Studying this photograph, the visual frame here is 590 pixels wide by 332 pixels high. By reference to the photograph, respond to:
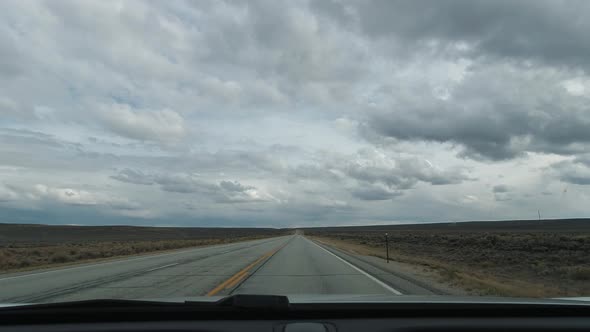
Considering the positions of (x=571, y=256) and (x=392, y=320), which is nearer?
(x=392, y=320)

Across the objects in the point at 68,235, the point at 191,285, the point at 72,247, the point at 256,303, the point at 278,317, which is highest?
the point at 256,303

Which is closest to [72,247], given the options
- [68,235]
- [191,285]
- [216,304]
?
[191,285]

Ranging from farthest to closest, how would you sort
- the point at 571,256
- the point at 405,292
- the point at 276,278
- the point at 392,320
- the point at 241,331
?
the point at 571,256
the point at 276,278
the point at 405,292
the point at 392,320
the point at 241,331

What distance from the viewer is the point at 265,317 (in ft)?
10.7

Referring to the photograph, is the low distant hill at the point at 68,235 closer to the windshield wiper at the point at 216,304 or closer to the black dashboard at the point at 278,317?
the windshield wiper at the point at 216,304

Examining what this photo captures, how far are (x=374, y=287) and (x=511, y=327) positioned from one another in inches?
316

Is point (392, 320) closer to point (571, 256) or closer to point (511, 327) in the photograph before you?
point (511, 327)

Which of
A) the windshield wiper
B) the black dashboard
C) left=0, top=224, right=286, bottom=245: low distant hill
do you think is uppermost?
the windshield wiper

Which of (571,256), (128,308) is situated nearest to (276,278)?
(128,308)

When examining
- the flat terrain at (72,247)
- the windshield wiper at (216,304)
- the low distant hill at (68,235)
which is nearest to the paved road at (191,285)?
the windshield wiper at (216,304)

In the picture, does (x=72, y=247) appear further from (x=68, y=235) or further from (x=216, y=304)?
(x=68, y=235)

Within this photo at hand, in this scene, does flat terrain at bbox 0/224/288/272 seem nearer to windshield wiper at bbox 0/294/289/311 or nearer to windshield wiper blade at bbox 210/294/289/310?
windshield wiper at bbox 0/294/289/311

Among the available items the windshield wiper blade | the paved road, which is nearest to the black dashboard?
the windshield wiper blade

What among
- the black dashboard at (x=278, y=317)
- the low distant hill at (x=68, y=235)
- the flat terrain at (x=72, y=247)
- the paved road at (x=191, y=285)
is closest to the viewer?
the black dashboard at (x=278, y=317)
